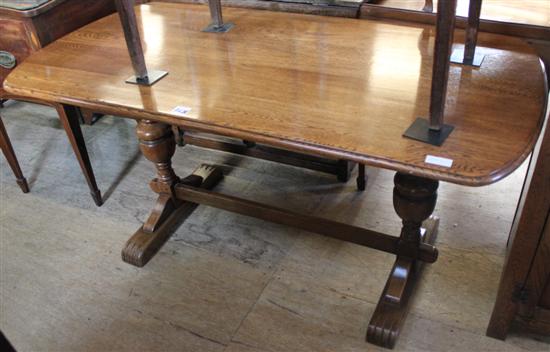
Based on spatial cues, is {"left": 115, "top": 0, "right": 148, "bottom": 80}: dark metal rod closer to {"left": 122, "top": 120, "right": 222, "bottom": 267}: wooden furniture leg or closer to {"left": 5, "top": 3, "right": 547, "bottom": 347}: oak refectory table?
{"left": 5, "top": 3, "right": 547, "bottom": 347}: oak refectory table

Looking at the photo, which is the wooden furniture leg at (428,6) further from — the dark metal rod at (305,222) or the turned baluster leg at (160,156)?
the turned baluster leg at (160,156)

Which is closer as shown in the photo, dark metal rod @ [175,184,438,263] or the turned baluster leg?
dark metal rod @ [175,184,438,263]

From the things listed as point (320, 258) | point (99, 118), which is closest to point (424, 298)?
point (320, 258)

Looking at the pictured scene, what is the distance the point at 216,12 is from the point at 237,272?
93 cm

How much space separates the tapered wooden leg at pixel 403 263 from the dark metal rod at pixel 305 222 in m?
0.05

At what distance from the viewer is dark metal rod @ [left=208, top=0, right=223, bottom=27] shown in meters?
1.77

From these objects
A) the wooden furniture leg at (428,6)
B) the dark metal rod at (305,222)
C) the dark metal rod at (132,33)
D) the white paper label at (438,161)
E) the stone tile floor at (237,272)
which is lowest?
the stone tile floor at (237,272)

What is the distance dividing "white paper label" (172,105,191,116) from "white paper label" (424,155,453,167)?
24.7 inches

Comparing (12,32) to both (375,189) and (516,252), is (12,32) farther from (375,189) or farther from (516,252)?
(516,252)

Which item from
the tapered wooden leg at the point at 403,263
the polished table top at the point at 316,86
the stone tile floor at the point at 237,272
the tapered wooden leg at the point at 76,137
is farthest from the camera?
the tapered wooden leg at the point at 76,137

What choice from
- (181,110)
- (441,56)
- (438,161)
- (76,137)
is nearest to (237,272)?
(181,110)

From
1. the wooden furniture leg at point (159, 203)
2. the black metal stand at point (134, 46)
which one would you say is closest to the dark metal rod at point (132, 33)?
the black metal stand at point (134, 46)

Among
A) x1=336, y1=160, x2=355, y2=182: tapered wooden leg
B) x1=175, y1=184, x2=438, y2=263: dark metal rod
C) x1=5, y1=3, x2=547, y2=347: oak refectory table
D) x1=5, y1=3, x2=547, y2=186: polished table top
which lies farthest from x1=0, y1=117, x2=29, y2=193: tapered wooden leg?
x1=336, y1=160, x2=355, y2=182: tapered wooden leg

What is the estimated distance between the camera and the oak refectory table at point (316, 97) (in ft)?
3.76
